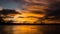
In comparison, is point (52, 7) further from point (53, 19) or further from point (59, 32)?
point (59, 32)

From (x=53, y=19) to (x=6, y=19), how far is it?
614mm

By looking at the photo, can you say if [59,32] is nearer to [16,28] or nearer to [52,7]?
[52,7]

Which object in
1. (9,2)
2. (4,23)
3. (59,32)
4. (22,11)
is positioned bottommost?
(59,32)

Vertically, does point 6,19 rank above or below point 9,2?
below

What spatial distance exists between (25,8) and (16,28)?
0.95ft

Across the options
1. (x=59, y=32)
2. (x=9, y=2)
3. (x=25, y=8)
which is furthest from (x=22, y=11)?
(x=59, y=32)

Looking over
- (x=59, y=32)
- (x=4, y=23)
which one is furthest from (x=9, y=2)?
(x=59, y=32)

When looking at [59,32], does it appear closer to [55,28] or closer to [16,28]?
[55,28]

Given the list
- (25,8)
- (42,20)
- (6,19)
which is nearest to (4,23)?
(6,19)

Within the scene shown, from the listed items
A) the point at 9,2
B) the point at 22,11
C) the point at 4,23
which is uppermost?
the point at 9,2

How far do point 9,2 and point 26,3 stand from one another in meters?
0.23

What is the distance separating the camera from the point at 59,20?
6.09 ft

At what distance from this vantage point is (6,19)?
185 cm

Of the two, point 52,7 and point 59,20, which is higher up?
point 52,7
